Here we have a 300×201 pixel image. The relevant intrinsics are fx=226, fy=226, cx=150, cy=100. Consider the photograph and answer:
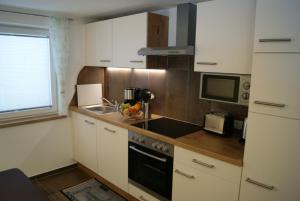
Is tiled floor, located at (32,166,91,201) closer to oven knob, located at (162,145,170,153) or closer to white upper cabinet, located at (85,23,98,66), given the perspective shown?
oven knob, located at (162,145,170,153)

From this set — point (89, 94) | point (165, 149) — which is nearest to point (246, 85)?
point (165, 149)

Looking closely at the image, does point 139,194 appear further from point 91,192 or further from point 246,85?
point 246,85

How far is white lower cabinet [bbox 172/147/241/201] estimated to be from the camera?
1.62 metres

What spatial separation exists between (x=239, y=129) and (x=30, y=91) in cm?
255

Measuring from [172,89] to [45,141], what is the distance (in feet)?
6.12

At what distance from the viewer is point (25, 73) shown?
2.86 metres

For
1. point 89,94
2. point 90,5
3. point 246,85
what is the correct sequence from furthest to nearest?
point 89,94, point 90,5, point 246,85

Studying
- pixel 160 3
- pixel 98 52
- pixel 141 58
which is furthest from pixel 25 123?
pixel 160 3

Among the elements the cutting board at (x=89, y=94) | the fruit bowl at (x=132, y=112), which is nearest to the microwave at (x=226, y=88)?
the fruit bowl at (x=132, y=112)

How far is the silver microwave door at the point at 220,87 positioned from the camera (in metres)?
1.84

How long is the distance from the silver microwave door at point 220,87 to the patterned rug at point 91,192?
1.59m

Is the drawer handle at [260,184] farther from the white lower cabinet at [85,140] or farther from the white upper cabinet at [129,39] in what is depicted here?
the white lower cabinet at [85,140]

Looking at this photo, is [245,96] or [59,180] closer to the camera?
[245,96]

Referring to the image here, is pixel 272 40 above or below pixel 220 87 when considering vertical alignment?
above
